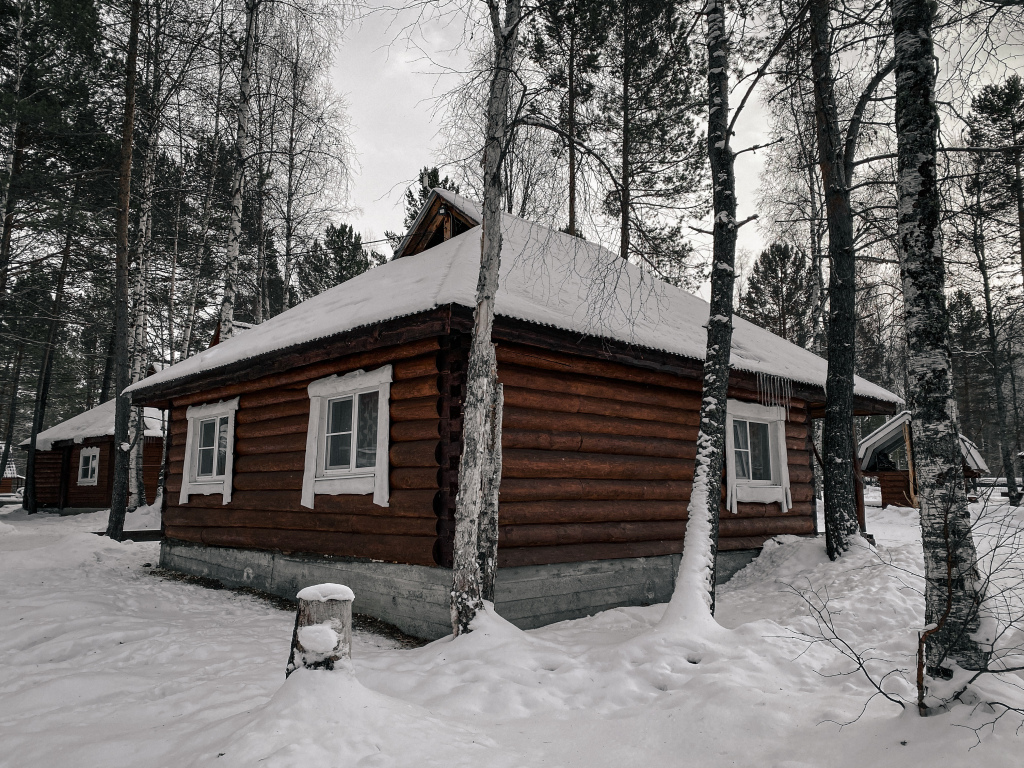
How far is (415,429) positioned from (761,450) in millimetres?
6194

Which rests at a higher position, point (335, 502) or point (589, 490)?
point (589, 490)

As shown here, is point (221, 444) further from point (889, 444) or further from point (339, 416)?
point (889, 444)

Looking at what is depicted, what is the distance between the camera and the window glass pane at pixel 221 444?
381 inches

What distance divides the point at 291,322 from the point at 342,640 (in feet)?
21.4

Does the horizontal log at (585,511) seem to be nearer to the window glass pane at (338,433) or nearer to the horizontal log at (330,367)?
the horizontal log at (330,367)

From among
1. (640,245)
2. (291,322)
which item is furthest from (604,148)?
(291,322)

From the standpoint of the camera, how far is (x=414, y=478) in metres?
6.29

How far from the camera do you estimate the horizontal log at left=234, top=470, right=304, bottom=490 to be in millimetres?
7953

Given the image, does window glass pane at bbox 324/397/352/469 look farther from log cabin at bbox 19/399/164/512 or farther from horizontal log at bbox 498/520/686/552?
log cabin at bbox 19/399/164/512

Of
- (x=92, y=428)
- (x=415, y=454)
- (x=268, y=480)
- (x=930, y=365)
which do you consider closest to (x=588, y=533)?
(x=415, y=454)

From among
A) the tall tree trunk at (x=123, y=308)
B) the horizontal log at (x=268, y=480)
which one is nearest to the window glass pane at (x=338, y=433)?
the horizontal log at (x=268, y=480)

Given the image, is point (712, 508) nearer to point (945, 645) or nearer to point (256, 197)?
point (945, 645)

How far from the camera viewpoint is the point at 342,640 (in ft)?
11.0

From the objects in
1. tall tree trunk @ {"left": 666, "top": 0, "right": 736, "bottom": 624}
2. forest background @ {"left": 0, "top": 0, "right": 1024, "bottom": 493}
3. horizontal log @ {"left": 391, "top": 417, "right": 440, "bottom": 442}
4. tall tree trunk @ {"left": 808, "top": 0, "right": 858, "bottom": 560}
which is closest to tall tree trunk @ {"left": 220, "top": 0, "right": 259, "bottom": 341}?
forest background @ {"left": 0, "top": 0, "right": 1024, "bottom": 493}
